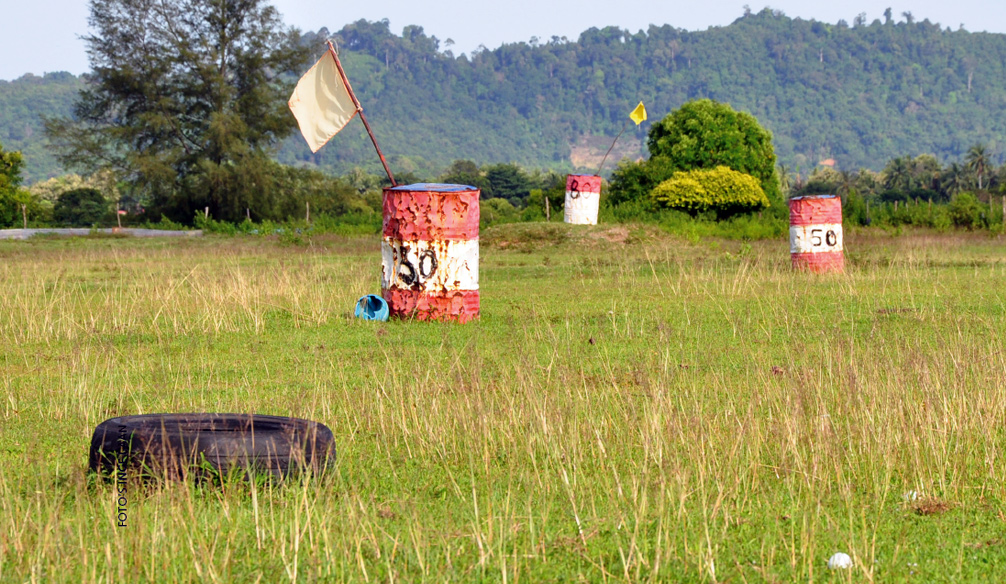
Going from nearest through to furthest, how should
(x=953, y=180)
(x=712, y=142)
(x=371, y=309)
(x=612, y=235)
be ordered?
1. (x=371, y=309)
2. (x=612, y=235)
3. (x=712, y=142)
4. (x=953, y=180)

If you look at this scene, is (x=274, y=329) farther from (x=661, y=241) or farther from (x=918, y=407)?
(x=661, y=241)

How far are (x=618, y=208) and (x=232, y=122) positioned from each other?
18144 mm

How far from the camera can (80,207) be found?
57.9 meters

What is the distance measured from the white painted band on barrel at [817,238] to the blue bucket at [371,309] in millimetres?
7923

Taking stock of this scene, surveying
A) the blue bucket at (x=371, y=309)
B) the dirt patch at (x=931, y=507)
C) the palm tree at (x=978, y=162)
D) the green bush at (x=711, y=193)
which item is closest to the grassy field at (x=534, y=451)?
the dirt patch at (x=931, y=507)

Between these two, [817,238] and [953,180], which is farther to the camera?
[953,180]

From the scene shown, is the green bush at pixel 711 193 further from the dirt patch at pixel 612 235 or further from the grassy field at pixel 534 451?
the grassy field at pixel 534 451

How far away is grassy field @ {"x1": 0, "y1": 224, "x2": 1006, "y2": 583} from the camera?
12.3ft

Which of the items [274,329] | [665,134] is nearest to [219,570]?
[274,329]

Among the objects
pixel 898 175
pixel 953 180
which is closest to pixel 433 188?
pixel 953 180

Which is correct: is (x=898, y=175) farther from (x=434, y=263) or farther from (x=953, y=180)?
(x=434, y=263)

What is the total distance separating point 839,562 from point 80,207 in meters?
59.9

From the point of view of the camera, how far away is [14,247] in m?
25.6

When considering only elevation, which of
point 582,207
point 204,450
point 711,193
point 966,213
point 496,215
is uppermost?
point 711,193
